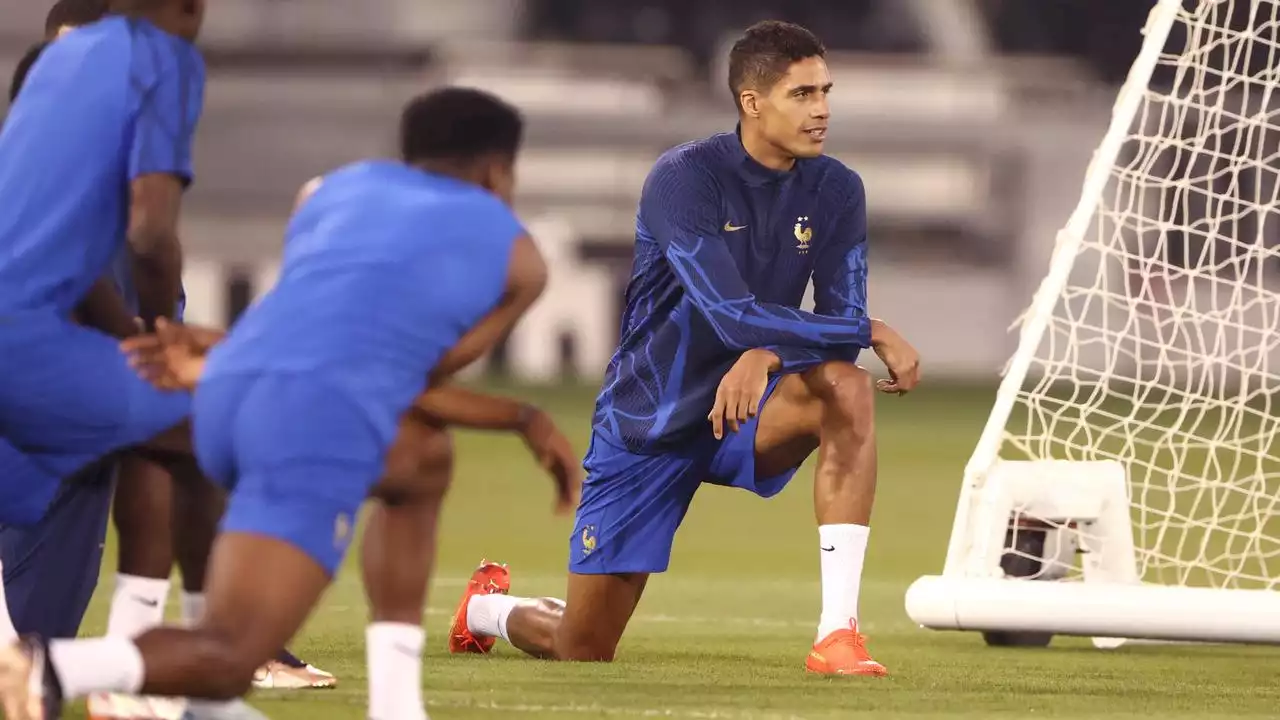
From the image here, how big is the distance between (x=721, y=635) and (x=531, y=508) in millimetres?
5920

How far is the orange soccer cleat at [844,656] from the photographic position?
19.7 feet

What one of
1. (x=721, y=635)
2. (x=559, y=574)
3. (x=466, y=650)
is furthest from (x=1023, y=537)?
(x=559, y=574)

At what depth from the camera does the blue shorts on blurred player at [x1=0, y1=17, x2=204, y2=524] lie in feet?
15.4

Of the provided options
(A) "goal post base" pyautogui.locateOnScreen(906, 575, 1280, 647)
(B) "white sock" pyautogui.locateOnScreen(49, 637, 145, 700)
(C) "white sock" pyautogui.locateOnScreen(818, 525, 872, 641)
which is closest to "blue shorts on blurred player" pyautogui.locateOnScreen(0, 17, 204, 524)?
(B) "white sock" pyautogui.locateOnScreen(49, 637, 145, 700)

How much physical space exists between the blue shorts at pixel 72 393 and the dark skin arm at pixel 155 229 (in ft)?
0.54

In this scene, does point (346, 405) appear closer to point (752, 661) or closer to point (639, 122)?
point (752, 661)

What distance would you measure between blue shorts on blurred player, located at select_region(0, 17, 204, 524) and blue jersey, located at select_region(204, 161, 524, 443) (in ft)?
1.42

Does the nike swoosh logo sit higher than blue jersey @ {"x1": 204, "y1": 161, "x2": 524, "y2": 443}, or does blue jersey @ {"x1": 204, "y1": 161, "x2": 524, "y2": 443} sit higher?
blue jersey @ {"x1": 204, "y1": 161, "x2": 524, "y2": 443}

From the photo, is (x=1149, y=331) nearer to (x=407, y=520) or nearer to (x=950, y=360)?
(x=950, y=360)

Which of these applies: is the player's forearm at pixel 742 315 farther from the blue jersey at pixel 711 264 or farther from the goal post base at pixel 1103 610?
the goal post base at pixel 1103 610

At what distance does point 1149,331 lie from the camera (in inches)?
1166

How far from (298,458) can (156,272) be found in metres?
0.77

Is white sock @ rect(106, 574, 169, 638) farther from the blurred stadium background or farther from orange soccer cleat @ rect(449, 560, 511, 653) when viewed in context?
the blurred stadium background

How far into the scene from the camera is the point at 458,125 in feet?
14.7
